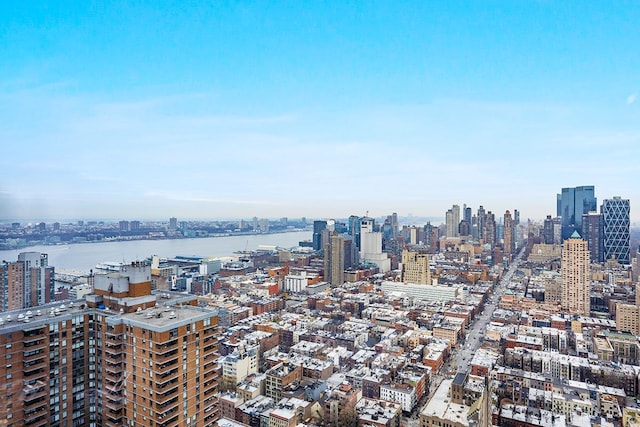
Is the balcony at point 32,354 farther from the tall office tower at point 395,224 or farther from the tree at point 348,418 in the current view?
the tall office tower at point 395,224

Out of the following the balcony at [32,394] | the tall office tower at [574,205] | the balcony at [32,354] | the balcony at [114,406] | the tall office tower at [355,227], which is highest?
the tall office tower at [574,205]

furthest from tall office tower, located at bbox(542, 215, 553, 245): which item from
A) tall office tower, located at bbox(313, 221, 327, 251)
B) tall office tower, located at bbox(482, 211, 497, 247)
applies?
tall office tower, located at bbox(313, 221, 327, 251)

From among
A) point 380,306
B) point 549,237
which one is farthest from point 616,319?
point 549,237

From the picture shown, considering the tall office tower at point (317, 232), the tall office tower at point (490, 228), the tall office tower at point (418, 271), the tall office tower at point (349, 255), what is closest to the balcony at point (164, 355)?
the tall office tower at point (418, 271)

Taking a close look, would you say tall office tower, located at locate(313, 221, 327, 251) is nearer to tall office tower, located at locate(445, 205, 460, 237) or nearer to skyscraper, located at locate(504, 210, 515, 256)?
tall office tower, located at locate(445, 205, 460, 237)

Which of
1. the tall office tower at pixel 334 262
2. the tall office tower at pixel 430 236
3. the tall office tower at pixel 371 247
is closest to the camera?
the tall office tower at pixel 334 262

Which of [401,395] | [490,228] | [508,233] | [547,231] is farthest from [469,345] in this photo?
[490,228]
